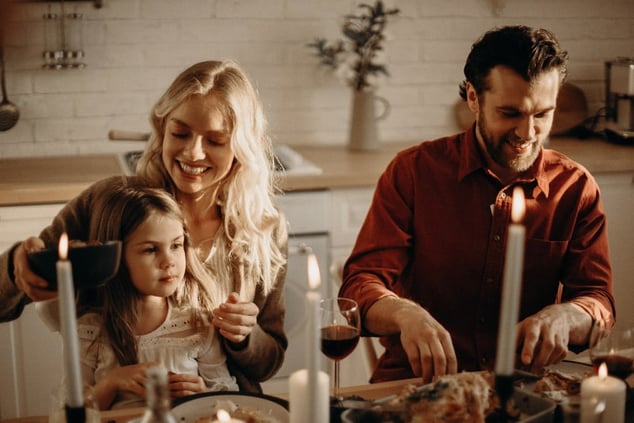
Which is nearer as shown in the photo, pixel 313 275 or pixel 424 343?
pixel 313 275

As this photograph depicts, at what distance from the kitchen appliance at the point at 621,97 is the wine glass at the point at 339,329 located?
7.99ft

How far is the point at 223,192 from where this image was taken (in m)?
1.91

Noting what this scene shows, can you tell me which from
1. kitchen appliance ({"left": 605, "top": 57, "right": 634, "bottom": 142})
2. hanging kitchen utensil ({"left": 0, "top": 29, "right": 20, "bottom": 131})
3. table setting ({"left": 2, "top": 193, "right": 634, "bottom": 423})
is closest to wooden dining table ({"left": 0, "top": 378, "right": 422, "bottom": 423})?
table setting ({"left": 2, "top": 193, "right": 634, "bottom": 423})

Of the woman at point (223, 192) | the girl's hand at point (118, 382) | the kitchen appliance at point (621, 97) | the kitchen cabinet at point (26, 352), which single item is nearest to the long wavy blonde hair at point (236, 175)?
the woman at point (223, 192)

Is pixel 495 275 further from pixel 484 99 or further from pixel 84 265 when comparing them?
pixel 84 265

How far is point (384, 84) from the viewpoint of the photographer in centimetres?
358

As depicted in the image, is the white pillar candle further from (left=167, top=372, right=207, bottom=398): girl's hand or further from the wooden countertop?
the wooden countertop

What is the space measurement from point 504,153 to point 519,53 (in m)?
0.23

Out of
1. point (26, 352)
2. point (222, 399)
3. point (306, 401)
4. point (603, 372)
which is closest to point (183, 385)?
point (222, 399)

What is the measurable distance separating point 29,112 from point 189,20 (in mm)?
728

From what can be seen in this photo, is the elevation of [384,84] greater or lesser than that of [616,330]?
greater

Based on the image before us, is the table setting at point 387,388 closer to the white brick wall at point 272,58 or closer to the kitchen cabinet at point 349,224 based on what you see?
the kitchen cabinet at point 349,224

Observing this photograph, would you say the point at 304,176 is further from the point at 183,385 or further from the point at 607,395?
the point at 607,395

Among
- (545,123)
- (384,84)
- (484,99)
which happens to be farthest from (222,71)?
(384,84)
